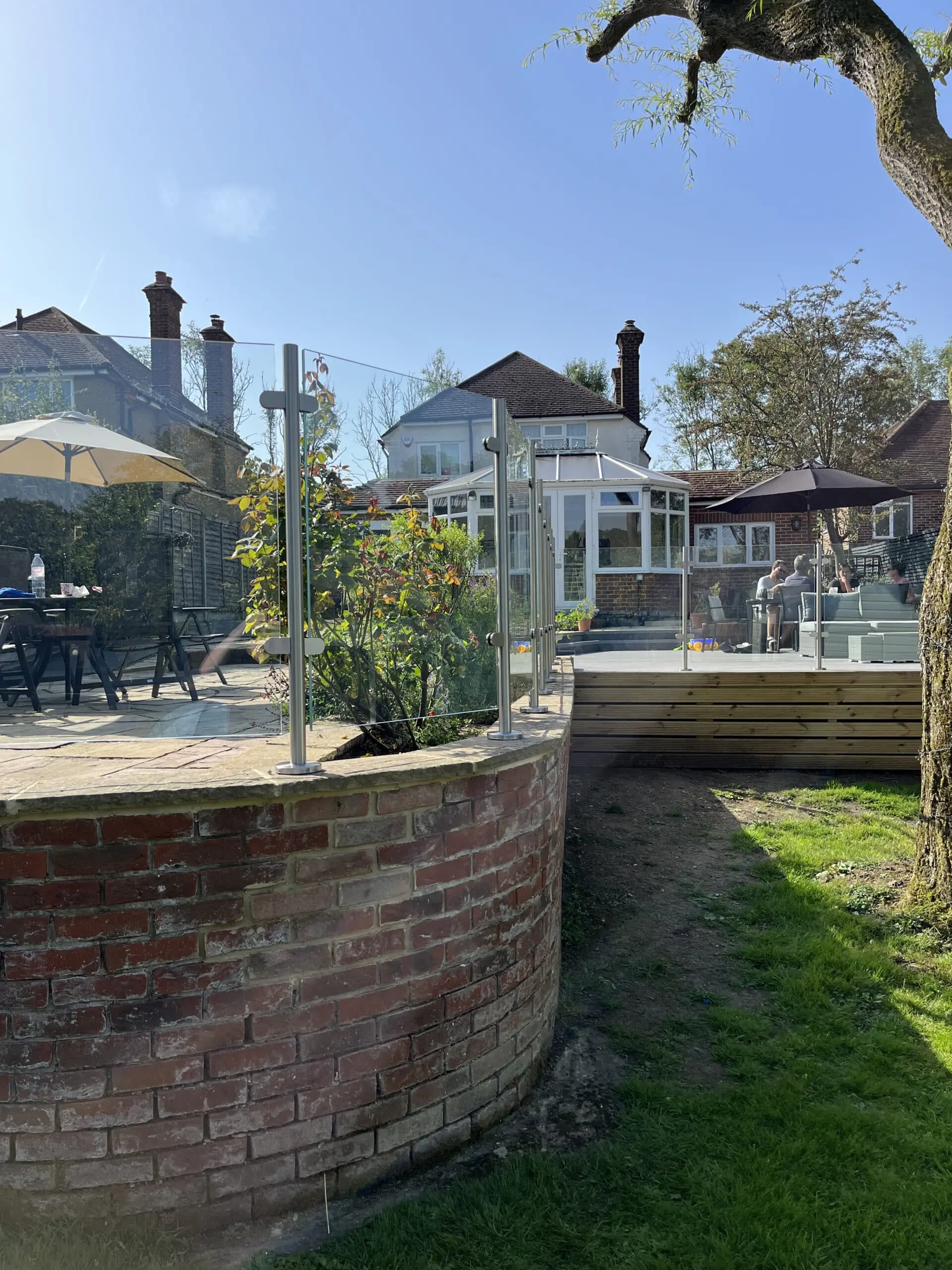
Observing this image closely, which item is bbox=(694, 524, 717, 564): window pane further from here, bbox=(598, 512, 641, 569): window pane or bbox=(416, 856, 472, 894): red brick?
bbox=(416, 856, 472, 894): red brick

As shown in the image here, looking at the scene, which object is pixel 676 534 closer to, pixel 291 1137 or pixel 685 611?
pixel 685 611

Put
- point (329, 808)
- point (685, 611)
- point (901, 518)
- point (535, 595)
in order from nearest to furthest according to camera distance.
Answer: point (329, 808)
point (535, 595)
point (685, 611)
point (901, 518)

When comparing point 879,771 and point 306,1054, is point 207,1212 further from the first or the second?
point 879,771

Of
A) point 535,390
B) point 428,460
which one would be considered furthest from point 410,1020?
point 535,390

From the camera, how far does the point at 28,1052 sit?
6.44ft

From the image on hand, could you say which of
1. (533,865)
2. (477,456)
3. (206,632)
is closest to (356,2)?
(477,456)

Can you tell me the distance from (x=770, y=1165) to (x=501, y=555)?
2.01m

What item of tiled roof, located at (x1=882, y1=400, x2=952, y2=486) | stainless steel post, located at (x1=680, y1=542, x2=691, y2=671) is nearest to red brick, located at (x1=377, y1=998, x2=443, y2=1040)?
stainless steel post, located at (x1=680, y1=542, x2=691, y2=671)

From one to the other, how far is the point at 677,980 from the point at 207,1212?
7.59ft

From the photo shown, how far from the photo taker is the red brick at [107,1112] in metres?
1.98

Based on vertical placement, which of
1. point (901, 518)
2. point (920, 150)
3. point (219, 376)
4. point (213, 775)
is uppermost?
point (901, 518)

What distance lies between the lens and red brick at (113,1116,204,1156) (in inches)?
78.8

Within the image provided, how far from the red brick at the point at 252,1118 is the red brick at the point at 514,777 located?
97 centimetres

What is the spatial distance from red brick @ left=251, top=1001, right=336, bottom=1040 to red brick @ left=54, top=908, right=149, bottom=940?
14.3 inches
